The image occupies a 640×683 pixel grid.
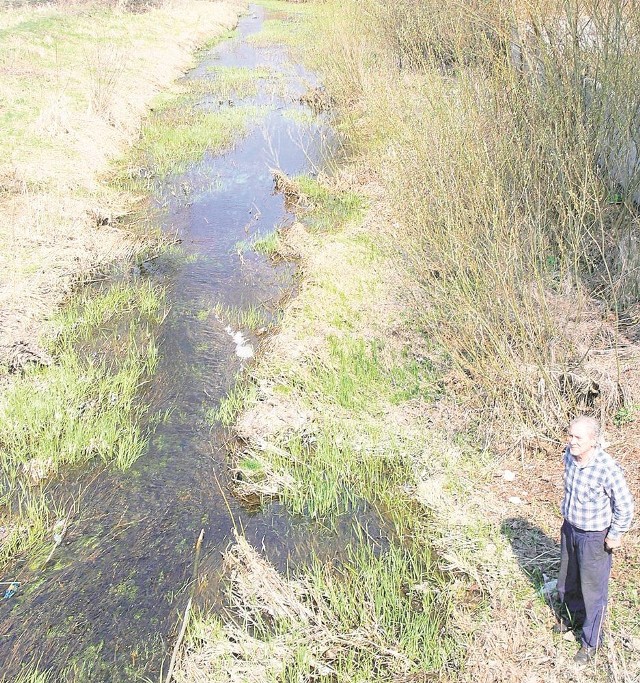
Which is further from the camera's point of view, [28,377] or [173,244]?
[173,244]

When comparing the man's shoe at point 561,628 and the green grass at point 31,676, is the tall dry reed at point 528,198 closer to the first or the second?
the man's shoe at point 561,628

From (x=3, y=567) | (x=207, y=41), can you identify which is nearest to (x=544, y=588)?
(x=3, y=567)

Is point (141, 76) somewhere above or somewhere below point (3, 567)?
above

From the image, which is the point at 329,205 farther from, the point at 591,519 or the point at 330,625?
the point at 591,519

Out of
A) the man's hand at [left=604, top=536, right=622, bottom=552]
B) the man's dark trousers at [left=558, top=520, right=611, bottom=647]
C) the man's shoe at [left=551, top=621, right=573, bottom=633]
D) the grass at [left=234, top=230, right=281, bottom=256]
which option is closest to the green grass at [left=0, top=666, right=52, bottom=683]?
the man's shoe at [left=551, top=621, right=573, bottom=633]

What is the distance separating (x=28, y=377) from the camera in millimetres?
7098

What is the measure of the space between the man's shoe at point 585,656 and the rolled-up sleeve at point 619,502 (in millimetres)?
764

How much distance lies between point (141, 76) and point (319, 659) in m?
21.0

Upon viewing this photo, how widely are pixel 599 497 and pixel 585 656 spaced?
1037 millimetres

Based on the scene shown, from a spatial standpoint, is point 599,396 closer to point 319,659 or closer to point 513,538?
point 513,538

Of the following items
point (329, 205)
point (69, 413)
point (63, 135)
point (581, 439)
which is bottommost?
point (329, 205)

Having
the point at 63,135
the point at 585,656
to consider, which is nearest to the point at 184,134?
the point at 63,135

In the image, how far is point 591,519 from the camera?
143 inches

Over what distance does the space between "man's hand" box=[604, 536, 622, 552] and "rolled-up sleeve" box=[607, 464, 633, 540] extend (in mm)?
18
